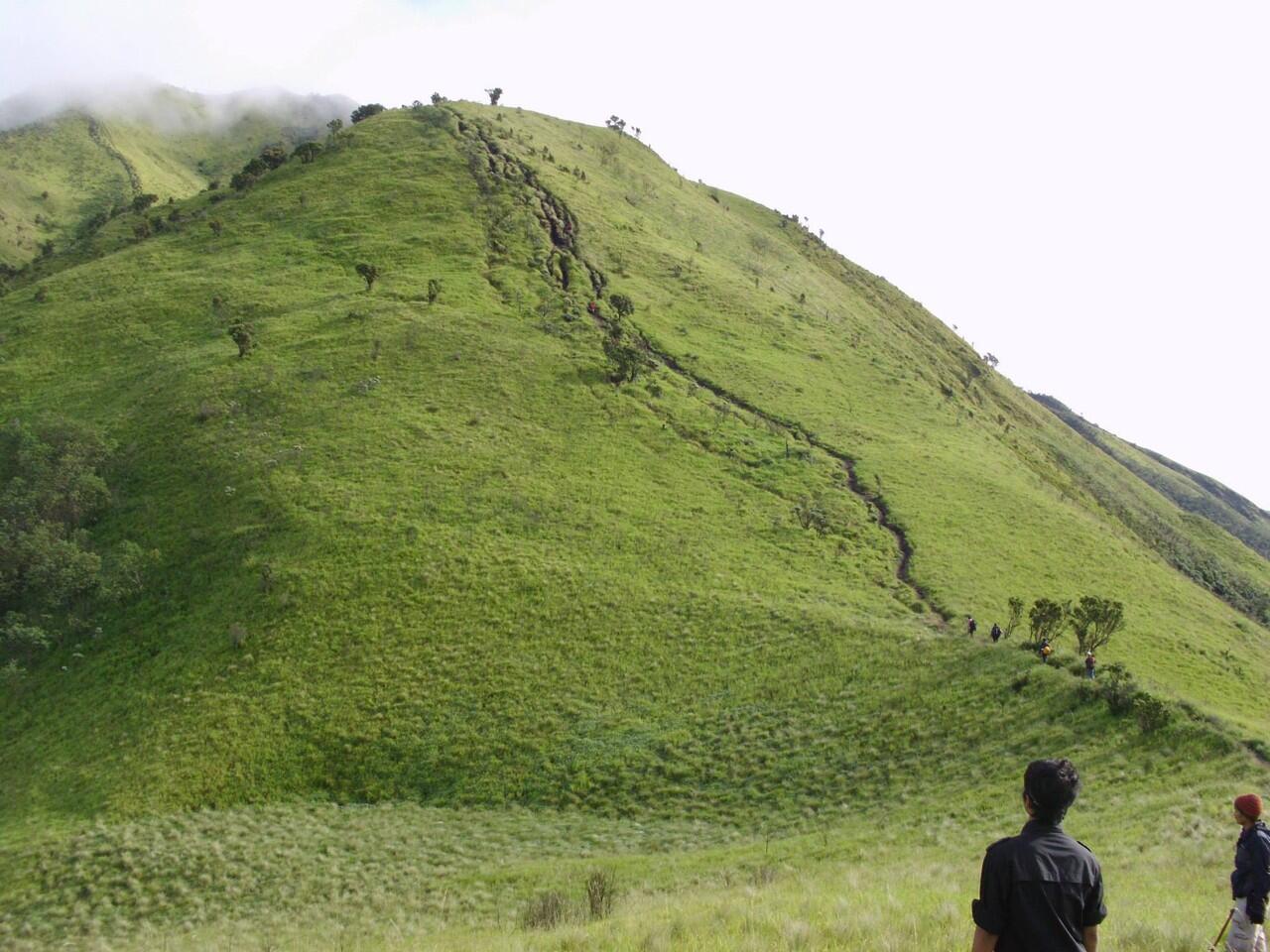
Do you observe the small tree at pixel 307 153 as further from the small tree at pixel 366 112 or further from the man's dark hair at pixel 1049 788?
the man's dark hair at pixel 1049 788

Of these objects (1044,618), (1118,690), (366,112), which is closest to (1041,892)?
(1118,690)

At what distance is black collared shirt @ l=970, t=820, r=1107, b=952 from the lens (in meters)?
5.50

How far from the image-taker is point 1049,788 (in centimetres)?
568

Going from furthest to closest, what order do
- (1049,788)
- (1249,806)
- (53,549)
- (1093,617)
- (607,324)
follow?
(607,324) < (53,549) < (1093,617) < (1249,806) < (1049,788)

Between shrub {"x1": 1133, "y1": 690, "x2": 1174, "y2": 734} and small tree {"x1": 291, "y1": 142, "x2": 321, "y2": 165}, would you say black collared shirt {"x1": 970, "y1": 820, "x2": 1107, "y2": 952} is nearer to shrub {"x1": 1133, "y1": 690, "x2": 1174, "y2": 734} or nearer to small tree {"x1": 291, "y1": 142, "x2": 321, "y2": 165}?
shrub {"x1": 1133, "y1": 690, "x2": 1174, "y2": 734}

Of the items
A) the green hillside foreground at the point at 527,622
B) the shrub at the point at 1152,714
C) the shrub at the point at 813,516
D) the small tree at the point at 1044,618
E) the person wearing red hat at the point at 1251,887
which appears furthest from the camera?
the shrub at the point at 813,516

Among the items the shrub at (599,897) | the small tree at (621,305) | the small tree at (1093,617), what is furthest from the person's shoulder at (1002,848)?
the small tree at (621,305)

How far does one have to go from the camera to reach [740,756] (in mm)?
29734

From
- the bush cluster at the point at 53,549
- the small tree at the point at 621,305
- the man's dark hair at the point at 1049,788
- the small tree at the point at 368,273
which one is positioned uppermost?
the small tree at the point at 621,305

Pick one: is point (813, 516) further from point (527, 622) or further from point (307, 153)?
point (307, 153)

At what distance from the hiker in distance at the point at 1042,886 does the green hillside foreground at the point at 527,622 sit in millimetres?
5614

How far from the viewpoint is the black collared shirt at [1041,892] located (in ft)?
18.1

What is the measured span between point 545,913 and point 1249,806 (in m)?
13.6

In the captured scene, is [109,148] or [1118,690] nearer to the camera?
[1118,690]
